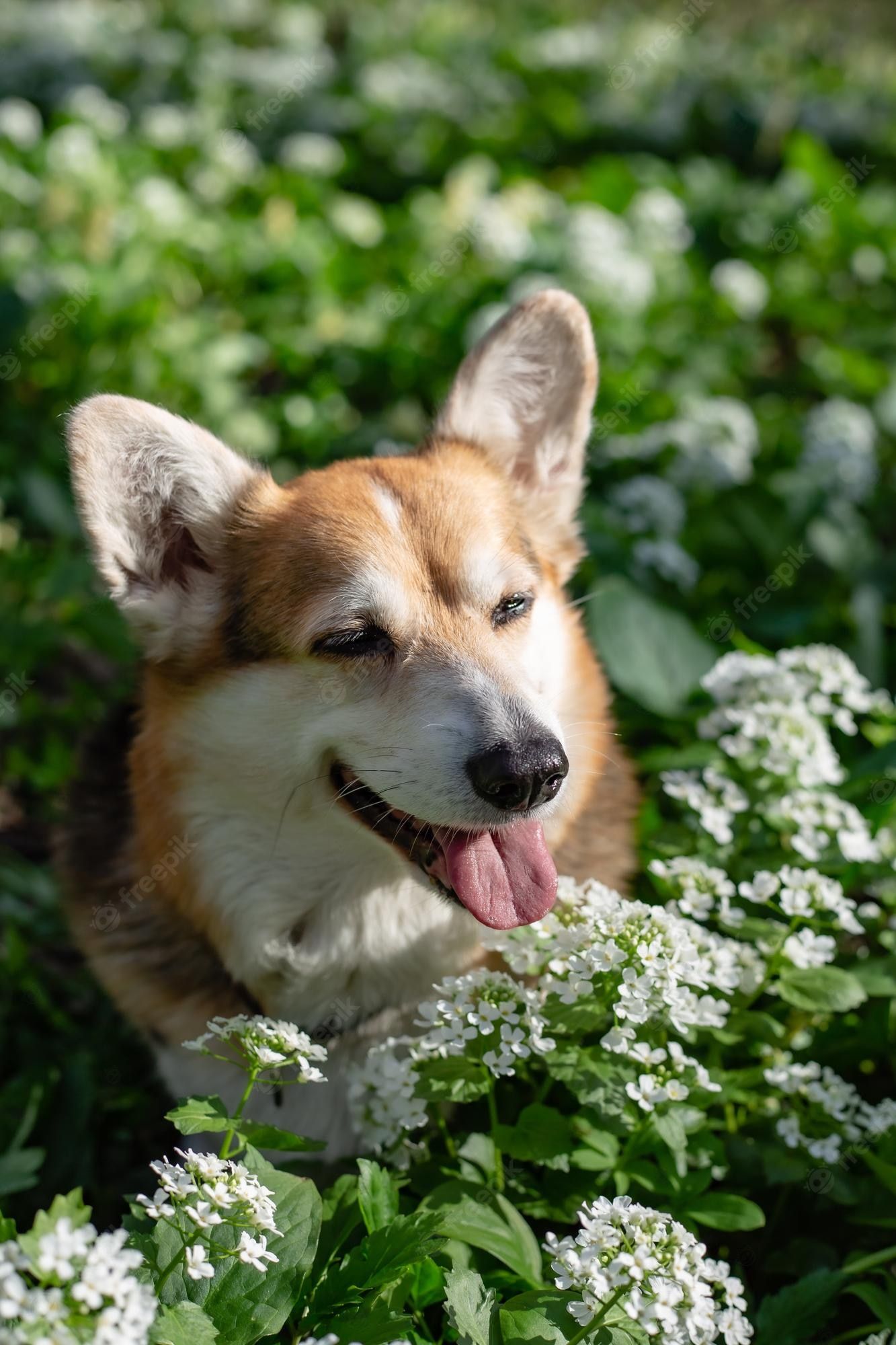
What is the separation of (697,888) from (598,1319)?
3.25ft

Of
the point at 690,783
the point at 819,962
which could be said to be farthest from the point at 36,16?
the point at 819,962

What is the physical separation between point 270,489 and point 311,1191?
163cm

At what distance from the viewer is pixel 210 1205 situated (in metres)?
1.69

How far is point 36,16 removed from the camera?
913 centimetres

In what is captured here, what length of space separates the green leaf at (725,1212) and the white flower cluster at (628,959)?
335 mm

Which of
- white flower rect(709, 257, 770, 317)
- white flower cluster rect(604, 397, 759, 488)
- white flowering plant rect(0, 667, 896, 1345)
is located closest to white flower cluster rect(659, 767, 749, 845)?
white flowering plant rect(0, 667, 896, 1345)

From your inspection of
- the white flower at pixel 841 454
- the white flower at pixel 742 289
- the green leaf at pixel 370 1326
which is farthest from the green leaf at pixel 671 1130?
the white flower at pixel 742 289

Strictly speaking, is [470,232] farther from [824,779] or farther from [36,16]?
[36,16]

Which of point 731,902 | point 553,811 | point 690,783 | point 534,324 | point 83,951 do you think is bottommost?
point 83,951

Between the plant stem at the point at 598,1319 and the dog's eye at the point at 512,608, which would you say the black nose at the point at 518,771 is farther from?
the plant stem at the point at 598,1319

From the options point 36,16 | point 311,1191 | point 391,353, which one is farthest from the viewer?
point 36,16

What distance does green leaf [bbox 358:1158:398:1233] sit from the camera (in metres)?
2.06

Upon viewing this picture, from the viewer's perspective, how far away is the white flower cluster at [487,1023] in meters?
2.07

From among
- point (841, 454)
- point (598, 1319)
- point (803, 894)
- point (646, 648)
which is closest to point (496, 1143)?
point (598, 1319)
